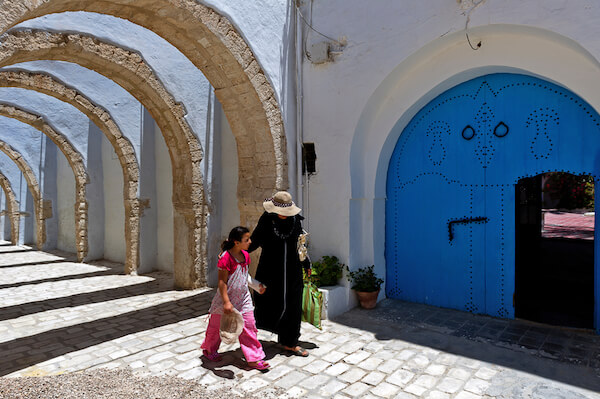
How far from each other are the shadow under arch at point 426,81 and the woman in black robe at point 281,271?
64.0 inches

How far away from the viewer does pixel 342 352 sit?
158 inches

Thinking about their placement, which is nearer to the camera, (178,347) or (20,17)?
(20,17)

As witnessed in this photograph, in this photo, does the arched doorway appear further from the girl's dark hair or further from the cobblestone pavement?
the girl's dark hair

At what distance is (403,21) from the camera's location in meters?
4.95

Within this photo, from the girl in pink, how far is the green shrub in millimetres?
1971

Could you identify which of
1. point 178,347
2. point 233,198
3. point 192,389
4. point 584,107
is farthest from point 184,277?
point 584,107

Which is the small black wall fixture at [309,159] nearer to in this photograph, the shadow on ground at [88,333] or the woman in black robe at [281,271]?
the woman in black robe at [281,271]

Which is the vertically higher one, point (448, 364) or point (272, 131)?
point (272, 131)

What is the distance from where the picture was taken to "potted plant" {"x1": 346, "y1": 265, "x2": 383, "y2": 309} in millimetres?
5348

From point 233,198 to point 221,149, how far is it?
893mm

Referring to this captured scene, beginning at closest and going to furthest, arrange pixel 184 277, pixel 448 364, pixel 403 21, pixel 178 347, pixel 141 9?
1. pixel 448 364
2. pixel 178 347
3. pixel 141 9
4. pixel 403 21
5. pixel 184 277

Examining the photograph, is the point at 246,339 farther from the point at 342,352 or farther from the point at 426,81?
the point at 426,81

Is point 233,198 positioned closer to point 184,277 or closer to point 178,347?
point 184,277

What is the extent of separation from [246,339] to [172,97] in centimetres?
444
